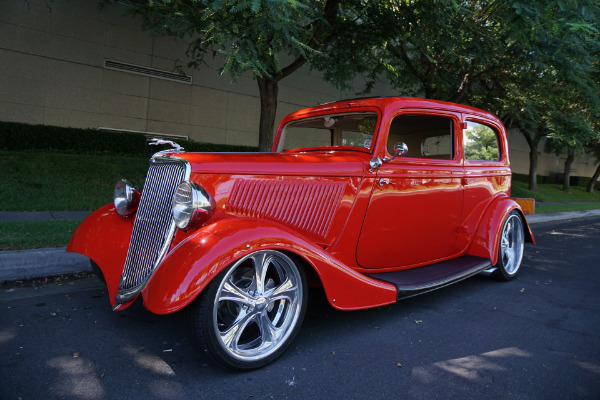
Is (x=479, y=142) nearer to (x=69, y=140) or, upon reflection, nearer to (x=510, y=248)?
(x=510, y=248)

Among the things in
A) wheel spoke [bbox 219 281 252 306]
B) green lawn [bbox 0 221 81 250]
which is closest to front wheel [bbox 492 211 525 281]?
wheel spoke [bbox 219 281 252 306]

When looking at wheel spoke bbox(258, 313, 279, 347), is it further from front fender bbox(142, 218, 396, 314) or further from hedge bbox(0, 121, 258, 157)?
hedge bbox(0, 121, 258, 157)

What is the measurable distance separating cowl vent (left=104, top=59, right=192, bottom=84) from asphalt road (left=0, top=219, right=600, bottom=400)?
9742mm

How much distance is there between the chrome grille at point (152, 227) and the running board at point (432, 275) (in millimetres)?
1644

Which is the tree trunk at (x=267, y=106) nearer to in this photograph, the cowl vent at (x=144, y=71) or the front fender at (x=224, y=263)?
the cowl vent at (x=144, y=71)

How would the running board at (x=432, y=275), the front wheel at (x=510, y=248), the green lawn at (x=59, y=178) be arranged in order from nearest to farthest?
the running board at (x=432, y=275) → the front wheel at (x=510, y=248) → the green lawn at (x=59, y=178)

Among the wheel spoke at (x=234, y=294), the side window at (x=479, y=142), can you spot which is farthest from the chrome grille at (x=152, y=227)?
the side window at (x=479, y=142)

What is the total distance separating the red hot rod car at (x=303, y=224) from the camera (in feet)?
7.79

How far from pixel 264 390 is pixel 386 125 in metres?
2.30

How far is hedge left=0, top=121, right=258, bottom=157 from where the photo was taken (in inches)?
372

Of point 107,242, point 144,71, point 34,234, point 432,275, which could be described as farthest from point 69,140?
point 432,275

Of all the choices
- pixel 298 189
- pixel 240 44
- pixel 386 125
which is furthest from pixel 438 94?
pixel 298 189

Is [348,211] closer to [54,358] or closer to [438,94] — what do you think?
[54,358]

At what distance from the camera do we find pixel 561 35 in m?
5.70
